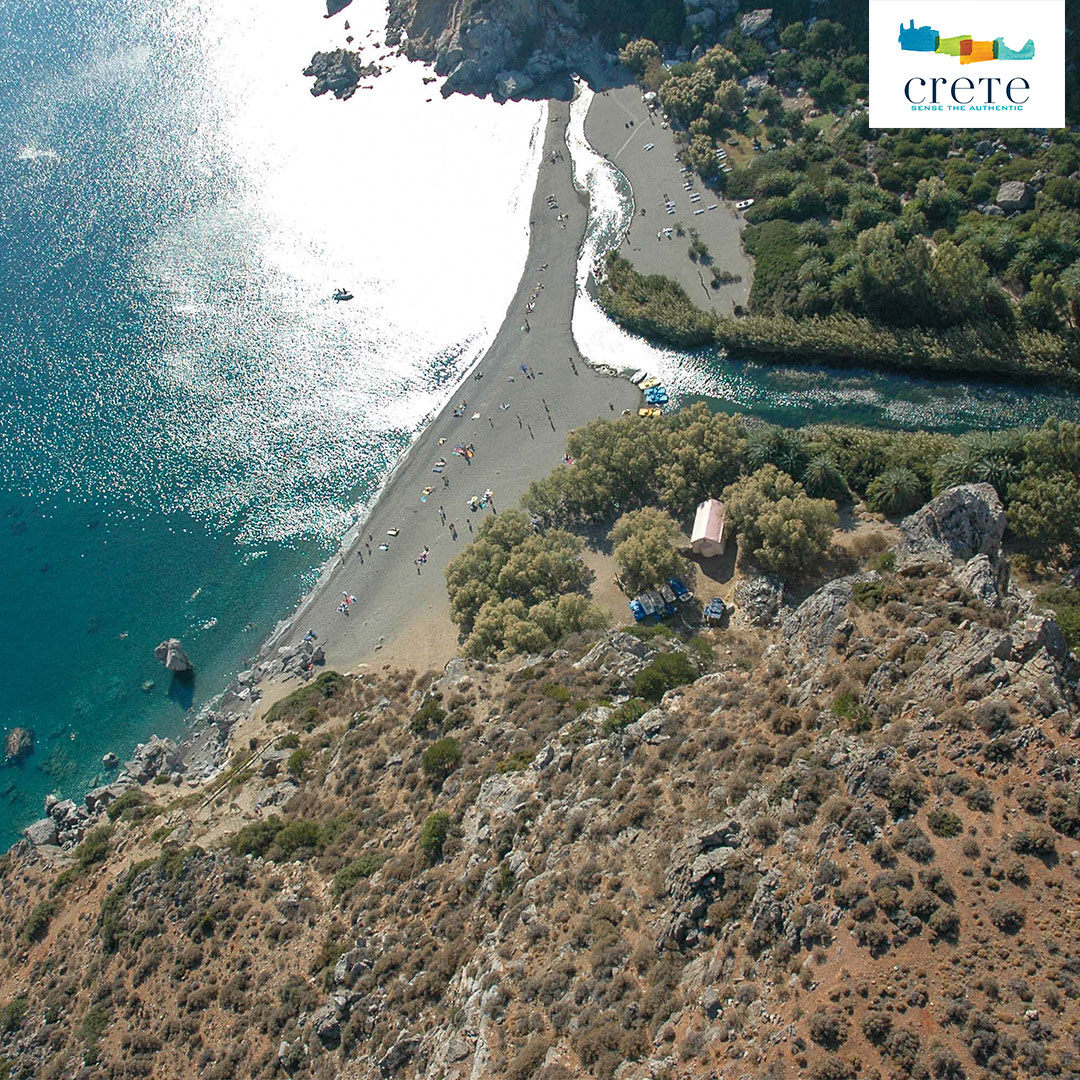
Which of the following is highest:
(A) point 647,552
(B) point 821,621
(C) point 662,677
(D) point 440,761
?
(B) point 821,621

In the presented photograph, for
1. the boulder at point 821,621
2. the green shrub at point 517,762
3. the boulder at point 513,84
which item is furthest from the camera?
the boulder at point 513,84

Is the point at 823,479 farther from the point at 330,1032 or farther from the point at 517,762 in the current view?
the point at 330,1032

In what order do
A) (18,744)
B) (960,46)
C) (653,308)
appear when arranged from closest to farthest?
1. (18,744)
2. (960,46)
3. (653,308)

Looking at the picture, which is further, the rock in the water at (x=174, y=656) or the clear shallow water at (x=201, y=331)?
the clear shallow water at (x=201, y=331)

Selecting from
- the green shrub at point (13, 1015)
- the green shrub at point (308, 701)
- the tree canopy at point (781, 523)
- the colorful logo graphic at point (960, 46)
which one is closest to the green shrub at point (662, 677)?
the tree canopy at point (781, 523)

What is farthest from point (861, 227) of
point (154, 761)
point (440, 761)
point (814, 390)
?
point (154, 761)

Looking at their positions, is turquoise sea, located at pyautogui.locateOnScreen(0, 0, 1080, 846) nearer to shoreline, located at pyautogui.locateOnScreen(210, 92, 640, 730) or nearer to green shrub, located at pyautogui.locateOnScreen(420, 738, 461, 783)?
shoreline, located at pyautogui.locateOnScreen(210, 92, 640, 730)

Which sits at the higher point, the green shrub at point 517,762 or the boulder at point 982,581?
the boulder at point 982,581

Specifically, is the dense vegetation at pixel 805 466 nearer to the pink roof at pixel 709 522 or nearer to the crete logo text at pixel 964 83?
the pink roof at pixel 709 522
